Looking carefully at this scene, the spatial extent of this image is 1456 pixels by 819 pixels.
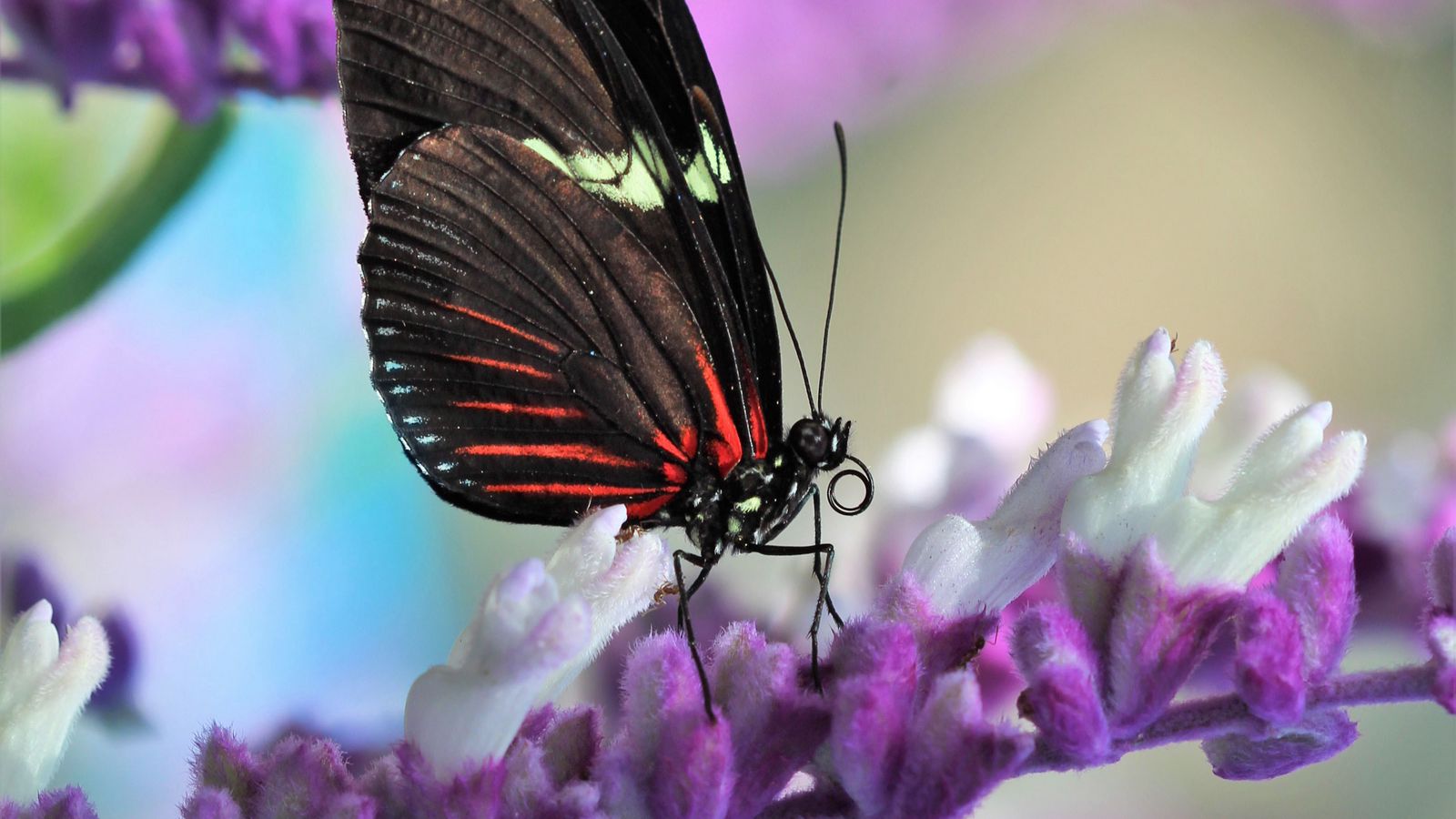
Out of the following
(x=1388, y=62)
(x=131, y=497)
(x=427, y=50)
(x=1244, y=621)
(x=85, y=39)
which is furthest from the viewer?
(x=1388, y=62)

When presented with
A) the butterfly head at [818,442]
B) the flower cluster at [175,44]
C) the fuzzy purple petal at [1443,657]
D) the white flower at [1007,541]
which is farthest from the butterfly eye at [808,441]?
the flower cluster at [175,44]

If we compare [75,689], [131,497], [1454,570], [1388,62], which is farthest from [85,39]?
[1388,62]

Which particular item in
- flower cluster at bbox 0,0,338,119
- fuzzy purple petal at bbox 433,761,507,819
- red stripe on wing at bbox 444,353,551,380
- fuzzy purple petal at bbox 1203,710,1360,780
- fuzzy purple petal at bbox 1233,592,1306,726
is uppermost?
flower cluster at bbox 0,0,338,119

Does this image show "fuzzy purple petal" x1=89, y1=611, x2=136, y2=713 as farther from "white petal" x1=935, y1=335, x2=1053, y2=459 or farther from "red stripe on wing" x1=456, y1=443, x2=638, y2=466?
"white petal" x1=935, y1=335, x2=1053, y2=459

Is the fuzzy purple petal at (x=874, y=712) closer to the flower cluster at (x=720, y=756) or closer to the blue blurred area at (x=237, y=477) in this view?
the flower cluster at (x=720, y=756)

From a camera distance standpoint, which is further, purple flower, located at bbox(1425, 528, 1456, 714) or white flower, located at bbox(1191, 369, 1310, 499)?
white flower, located at bbox(1191, 369, 1310, 499)

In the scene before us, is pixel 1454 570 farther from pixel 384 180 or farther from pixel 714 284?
pixel 384 180

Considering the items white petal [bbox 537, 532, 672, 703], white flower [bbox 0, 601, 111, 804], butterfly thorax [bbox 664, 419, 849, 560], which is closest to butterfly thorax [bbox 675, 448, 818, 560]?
butterfly thorax [bbox 664, 419, 849, 560]
